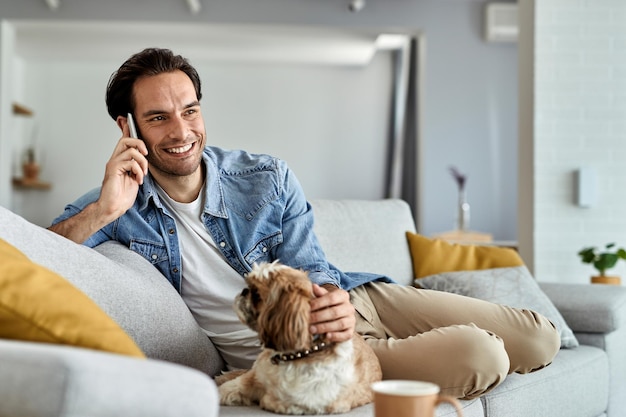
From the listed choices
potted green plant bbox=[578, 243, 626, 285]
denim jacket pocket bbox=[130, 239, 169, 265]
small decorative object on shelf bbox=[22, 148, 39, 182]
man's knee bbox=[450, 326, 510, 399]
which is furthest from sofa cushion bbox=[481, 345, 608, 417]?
small decorative object on shelf bbox=[22, 148, 39, 182]

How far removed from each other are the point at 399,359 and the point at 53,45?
772 centimetres

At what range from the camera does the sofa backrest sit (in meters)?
2.84

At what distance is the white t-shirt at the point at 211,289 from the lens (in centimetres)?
199

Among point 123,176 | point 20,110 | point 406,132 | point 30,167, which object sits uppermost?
point 20,110

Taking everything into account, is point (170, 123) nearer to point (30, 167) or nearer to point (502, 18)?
point (502, 18)

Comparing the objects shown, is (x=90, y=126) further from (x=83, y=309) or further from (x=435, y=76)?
(x=83, y=309)

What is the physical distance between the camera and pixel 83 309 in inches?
46.8

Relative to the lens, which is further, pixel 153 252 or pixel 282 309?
pixel 153 252

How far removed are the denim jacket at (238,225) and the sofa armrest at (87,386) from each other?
932 mm

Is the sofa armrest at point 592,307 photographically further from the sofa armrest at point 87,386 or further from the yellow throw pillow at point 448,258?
the sofa armrest at point 87,386

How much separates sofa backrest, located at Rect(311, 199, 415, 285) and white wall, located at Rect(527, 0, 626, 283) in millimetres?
1868

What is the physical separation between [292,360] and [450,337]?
468 mm

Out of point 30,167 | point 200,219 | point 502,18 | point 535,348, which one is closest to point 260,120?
point 30,167

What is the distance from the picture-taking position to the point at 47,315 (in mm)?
1139
